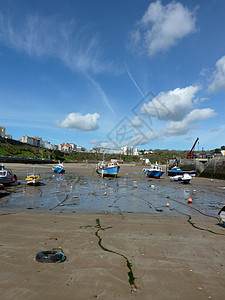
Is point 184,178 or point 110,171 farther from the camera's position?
point 110,171

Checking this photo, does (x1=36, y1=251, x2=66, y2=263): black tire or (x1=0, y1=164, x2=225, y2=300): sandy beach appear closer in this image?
(x1=0, y1=164, x2=225, y2=300): sandy beach

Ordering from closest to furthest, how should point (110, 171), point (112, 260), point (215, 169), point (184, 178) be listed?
point (112, 260) < point (184, 178) < point (110, 171) < point (215, 169)

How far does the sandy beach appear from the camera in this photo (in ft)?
14.2

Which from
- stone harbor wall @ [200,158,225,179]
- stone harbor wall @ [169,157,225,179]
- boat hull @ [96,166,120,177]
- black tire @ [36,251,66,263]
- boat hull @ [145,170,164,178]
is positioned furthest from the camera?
stone harbor wall @ [169,157,225,179]

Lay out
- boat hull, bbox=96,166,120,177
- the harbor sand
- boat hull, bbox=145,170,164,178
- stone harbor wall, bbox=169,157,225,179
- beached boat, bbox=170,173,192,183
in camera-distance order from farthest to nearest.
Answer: stone harbor wall, bbox=169,157,225,179 → boat hull, bbox=145,170,164,178 → boat hull, bbox=96,166,120,177 → beached boat, bbox=170,173,192,183 → the harbor sand

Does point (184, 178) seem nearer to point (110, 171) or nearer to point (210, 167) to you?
point (110, 171)

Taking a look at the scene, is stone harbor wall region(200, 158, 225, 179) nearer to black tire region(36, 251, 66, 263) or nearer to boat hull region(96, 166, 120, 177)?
boat hull region(96, 166, 120, 177)

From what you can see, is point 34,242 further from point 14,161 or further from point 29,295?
point 14,161

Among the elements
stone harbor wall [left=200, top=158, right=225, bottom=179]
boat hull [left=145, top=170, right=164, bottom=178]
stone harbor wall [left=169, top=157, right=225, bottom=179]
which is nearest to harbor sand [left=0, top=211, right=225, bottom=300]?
boat hull [left=145, top=170, right=164, bottom=178]

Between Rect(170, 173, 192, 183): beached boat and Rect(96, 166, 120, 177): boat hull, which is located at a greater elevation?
Rect(96, 166, 120, 177): boat hull

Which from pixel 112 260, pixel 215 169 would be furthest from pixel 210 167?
pixel 112 260

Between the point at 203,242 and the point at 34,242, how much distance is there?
6812 mm

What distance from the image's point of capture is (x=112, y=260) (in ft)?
18.6

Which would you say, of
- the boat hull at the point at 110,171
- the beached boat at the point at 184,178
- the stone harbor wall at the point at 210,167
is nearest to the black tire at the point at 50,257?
the beached boat at the point at 184,178
